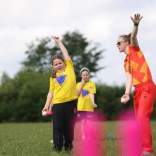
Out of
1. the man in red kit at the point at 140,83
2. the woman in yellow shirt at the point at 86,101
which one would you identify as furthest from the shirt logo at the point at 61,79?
the woman in yellow shirt at the point at 86,101

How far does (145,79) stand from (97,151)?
171 centimetres

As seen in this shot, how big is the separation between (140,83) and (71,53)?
4609 centimetres

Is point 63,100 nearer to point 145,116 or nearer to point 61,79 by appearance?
point 61,79

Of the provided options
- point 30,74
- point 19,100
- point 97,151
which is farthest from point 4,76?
point 97,151

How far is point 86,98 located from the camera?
11125 millimetres

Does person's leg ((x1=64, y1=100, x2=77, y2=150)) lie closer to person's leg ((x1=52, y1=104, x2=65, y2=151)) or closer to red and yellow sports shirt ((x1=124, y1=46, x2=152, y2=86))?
person's leg ((x1=52, y1=104, x2=65, y2=151))

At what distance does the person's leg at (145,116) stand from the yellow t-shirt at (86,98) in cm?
460

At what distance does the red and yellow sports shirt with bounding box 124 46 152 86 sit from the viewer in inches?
257

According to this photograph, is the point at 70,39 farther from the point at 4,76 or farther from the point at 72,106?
the point at 72,106

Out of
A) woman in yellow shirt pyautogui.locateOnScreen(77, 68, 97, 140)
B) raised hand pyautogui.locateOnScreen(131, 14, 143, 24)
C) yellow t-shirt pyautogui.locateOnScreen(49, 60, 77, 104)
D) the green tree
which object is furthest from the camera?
the green tree

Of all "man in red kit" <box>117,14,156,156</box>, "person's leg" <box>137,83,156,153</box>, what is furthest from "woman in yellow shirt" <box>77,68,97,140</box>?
"person's leg" <box>137,83,156,153</box>

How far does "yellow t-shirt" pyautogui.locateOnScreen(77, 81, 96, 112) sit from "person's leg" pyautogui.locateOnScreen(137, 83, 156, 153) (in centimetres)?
460

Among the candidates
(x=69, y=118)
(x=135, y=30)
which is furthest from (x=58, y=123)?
(x=135, y=30)

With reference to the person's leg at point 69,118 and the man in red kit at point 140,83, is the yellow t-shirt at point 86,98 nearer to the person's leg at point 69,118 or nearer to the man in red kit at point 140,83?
the person's leg at point 69,118
